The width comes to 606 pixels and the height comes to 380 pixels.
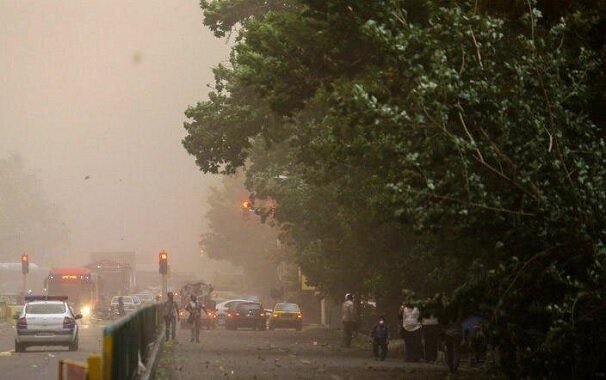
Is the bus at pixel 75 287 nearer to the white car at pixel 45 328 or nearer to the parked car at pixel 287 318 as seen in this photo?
the parked car at pixel 287 318

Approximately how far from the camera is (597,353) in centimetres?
1662

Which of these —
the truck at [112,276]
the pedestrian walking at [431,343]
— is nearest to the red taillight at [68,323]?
the pedestrian walking at [431,343]

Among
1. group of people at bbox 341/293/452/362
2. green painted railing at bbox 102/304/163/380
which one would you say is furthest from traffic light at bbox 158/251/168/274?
green painted railing at bbox 102/304/163/380

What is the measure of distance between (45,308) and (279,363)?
11070 mm

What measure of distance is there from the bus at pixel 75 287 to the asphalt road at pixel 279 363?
38666 millimetres

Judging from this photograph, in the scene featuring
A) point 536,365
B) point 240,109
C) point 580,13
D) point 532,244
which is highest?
point 240,109

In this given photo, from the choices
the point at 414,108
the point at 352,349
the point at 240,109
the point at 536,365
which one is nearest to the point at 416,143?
the point at 414,108

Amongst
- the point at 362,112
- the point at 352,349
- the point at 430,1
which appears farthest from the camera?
the point at 352,349

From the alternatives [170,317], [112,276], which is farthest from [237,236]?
[170,317]

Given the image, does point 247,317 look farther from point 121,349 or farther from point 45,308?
point 121,349

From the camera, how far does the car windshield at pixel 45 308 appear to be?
139 ft

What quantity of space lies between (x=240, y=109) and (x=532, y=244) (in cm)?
1929

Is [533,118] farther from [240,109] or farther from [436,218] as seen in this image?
[240,109]

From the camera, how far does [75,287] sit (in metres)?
88.6
